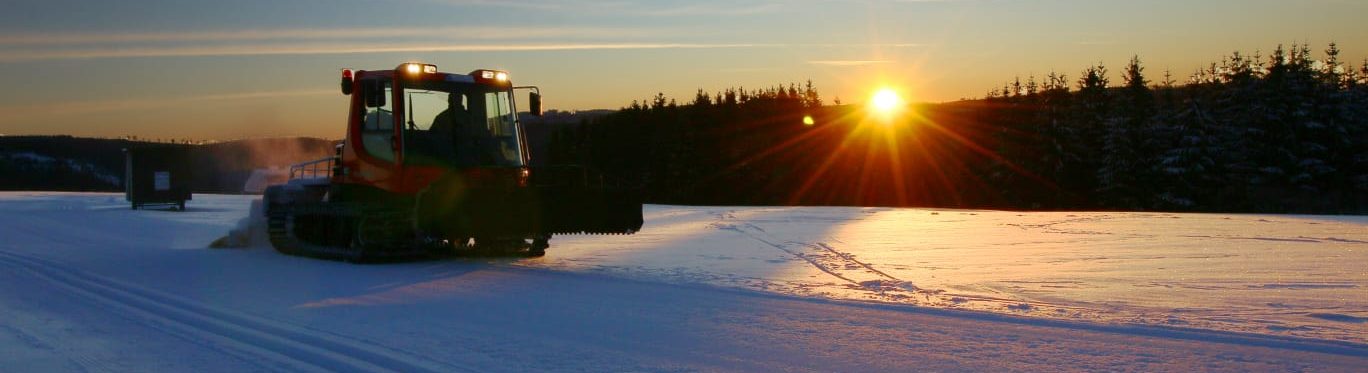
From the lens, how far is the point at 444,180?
13.1 m

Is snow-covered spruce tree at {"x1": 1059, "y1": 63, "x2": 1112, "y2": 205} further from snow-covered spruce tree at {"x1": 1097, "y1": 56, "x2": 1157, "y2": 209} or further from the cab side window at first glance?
the cab side window

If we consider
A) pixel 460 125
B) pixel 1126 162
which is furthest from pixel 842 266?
pixel 1126 162

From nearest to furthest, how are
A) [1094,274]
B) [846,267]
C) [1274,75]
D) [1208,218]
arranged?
[1094,274] → [846,267] → [1208,218] → [1274,75]

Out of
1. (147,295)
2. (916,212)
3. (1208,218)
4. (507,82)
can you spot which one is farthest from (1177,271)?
(916,212)

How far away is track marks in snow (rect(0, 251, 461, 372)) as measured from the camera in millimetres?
6062

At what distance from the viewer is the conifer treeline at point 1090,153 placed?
4875 centimetres

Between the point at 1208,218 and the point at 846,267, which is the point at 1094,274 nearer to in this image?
the point at 846,267

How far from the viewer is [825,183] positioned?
252 ft

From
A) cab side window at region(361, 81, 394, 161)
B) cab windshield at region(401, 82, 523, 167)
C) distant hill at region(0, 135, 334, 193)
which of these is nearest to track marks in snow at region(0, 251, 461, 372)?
cab side window at region(361, 81, 394, 161)

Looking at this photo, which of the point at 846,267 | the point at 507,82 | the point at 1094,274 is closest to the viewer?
the point at 1094,274

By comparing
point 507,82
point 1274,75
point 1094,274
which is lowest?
point 1094,274

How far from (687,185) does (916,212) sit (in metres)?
45.9

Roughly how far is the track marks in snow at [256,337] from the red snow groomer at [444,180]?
10.6 feet

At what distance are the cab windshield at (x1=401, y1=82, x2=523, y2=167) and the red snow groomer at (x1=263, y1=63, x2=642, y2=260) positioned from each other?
0.04 feet
